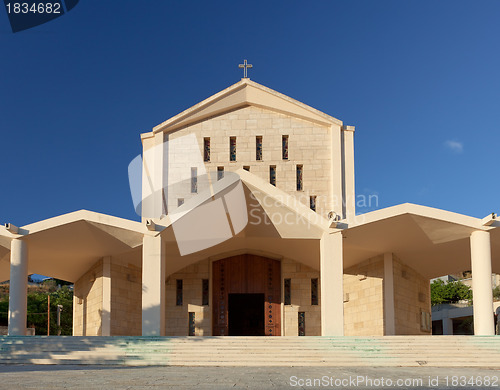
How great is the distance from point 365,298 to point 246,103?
9.13m

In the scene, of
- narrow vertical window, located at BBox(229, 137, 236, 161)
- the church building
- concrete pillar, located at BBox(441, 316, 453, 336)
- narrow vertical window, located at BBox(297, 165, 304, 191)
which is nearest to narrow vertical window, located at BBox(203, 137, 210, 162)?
the church building

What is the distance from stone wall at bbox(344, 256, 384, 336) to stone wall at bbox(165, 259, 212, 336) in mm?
5414

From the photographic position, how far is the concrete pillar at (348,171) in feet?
80.0

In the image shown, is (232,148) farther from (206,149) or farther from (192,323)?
(192,323)

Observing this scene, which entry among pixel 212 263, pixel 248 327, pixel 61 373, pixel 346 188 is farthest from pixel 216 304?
pixel 61 373

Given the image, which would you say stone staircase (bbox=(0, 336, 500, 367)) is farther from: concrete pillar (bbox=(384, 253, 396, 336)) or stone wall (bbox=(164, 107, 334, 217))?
stone wall (bbox=(164, 107, 334, 217))

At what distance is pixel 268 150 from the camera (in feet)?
80.3

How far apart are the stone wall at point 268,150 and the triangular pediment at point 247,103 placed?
0.28 m

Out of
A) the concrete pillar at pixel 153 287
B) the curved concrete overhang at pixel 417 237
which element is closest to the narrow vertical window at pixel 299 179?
the curved concrete overhang at pixel 417 237

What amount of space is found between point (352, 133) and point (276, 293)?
24.0ft

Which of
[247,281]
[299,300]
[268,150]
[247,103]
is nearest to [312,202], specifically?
[268,150]

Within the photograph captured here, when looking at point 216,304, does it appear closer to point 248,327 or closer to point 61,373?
point 248,327

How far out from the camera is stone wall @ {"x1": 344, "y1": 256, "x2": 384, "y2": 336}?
21.7 meters

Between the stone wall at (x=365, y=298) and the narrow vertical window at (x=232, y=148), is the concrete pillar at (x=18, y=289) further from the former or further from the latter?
the stone wall at (x=365, y=298)
